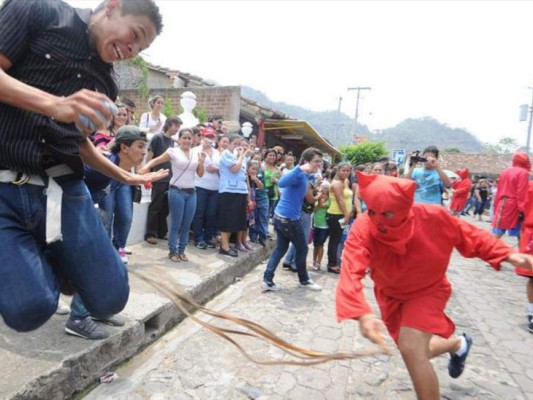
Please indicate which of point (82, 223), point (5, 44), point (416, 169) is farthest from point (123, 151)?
point (416, 169)

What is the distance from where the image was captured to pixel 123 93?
51.3 feet

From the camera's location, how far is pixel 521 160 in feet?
22.6

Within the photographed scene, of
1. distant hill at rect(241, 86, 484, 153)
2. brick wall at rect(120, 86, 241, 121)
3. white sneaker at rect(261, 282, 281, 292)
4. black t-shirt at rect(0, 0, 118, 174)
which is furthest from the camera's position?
distant hill at rect(241, 86, 484, 153)

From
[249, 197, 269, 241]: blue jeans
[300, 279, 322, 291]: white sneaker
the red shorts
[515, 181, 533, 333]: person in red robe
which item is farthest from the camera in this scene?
the red shorts

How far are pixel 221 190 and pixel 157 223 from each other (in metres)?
1.15

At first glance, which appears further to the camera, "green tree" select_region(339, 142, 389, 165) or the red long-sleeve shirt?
"green tree" select_region(339, 142, 389, 165)

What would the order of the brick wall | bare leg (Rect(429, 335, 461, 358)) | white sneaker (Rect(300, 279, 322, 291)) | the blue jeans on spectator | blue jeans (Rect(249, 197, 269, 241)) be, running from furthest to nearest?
the blue jeans on spectator < the brick wall < blue jeans (Rect(249, 197, 269, 241)) < white sneaker (Rect(300, 279, 322, 291)) < bare leg (Rect(429, 335, 461, 358))

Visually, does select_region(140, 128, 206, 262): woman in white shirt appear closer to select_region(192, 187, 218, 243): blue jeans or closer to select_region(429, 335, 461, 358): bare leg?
select_region(192, 187, 218, 243): blue jeans

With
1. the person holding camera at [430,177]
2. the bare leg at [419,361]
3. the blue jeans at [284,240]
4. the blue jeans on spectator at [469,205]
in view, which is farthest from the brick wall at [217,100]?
the blue jeans on spectator at [469,205]

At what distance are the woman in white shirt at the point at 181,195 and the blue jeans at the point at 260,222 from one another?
215 centimetres

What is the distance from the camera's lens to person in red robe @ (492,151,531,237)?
6.80 meters

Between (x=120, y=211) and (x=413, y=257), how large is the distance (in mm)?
3348

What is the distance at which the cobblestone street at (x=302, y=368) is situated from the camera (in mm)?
3014

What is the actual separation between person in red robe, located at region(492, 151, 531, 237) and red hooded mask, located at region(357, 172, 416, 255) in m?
5.20
